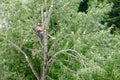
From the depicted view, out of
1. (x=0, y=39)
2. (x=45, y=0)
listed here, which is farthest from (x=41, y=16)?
(x=0, y=39)

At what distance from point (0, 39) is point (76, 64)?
2.95 meters

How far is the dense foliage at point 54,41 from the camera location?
47.2ft

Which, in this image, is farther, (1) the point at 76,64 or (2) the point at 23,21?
(2) the point at 23,21

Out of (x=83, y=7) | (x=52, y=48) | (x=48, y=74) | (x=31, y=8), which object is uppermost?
(x=31, y=8)

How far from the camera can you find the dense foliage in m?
14.4

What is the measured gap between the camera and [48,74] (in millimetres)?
14984

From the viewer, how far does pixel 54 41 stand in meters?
14.9

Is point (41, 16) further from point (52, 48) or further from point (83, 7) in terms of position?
point (83, 7)

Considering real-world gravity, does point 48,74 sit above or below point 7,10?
below

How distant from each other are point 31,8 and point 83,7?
16.2m

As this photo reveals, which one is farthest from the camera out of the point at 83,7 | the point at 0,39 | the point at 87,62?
the point at 83,7

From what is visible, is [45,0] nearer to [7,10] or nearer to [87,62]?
[7,10]

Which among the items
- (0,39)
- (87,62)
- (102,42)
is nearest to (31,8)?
(0,39)

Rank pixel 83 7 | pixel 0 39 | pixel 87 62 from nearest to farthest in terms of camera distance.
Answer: pixel 87 62, pixel 0 39, pixel 83 7
